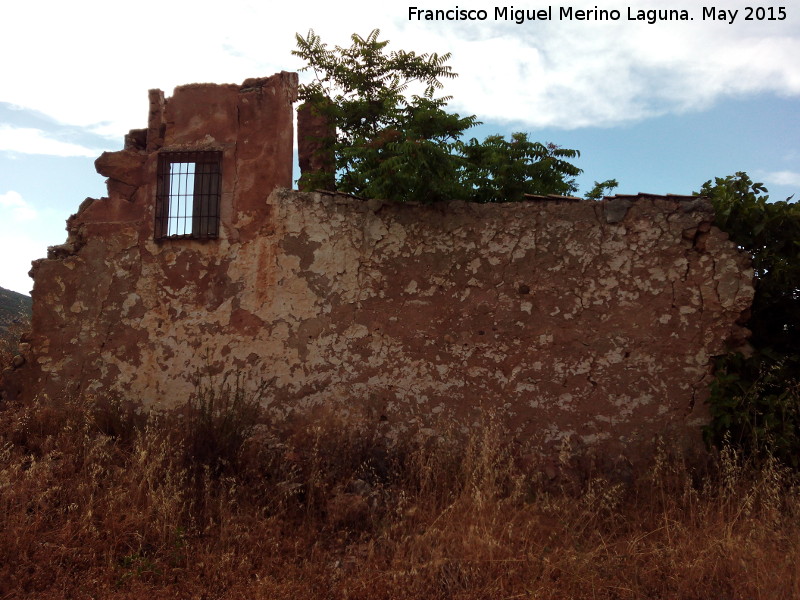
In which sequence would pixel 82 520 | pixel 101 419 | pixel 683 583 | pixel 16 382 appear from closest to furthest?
pixel 683 583, pixel 82 520, pixel 101 419, pixel 16 382

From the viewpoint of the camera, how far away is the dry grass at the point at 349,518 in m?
3.71

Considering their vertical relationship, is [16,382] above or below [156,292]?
below

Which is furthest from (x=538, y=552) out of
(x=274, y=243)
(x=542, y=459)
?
(x=274, y=243)

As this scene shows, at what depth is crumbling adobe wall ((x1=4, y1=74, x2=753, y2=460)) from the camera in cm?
507

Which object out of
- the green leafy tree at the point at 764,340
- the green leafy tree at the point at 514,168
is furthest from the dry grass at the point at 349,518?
the green leafy tree at the point at 514,168

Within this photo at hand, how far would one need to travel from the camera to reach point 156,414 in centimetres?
561

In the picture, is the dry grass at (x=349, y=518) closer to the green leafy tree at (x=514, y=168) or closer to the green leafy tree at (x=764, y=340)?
the green leafy tree at (x=764, y=340)

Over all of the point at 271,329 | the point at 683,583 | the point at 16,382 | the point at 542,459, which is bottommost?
the point at 683,583

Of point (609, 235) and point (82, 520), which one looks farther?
point (609, 235)

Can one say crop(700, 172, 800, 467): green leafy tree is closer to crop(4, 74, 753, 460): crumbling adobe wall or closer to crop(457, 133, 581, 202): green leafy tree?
crop(4, 74, 753, 460): crumbling adobe wall

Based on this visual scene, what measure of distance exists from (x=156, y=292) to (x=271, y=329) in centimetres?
108

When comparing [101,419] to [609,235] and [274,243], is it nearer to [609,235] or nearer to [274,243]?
[274,243]

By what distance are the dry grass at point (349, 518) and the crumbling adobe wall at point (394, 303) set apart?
1.16 feet

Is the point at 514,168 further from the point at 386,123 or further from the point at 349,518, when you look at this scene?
the point at 349,518
